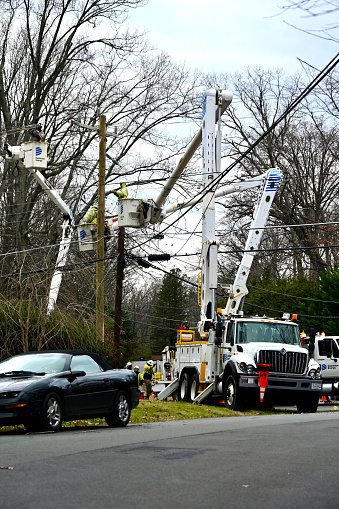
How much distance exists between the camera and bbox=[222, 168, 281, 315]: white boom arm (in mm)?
25188

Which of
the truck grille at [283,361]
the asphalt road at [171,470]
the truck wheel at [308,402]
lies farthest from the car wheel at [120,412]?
the truck wheel at [308,402]

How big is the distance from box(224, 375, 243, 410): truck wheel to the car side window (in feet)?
23.3

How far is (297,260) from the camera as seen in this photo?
5250 centimetres

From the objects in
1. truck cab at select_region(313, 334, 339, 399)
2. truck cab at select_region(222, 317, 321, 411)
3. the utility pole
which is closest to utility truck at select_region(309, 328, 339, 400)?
truck cab at select_region(313, 334, 339, 399)

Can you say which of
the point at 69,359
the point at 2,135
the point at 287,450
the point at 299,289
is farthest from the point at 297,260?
the point at 287,450

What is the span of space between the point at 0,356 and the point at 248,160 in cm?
2766

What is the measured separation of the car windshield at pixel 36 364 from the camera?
13.9 meters

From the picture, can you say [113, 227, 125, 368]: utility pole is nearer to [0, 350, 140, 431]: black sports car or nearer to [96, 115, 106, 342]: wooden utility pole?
[96, 115, 106, 342]: wooden utility pole

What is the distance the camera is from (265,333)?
22453mm

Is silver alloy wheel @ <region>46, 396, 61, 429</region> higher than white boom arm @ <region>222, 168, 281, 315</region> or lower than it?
lower

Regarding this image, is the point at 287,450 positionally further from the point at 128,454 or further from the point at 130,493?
the point at 130,493

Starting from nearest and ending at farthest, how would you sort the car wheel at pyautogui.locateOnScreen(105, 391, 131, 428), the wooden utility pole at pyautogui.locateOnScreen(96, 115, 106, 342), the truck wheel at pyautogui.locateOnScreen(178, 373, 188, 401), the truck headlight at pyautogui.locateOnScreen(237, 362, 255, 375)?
the car wheel at pyautogui.locateOnScreen(105, 391, 131, 428)
the truck headlight at pyautogui.locateOnScreen(237, 362, 255, 375)
the truck wheel at pyautogui.locateOnScreen(178, 373, 188, 401)
the wooden utility pole at pyautogui.locateOnScreen(96, 115, 106, 342)

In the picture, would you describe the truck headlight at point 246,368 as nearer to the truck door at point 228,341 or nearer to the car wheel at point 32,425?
the truck door at point 228,341

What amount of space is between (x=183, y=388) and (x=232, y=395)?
13.6 feet
